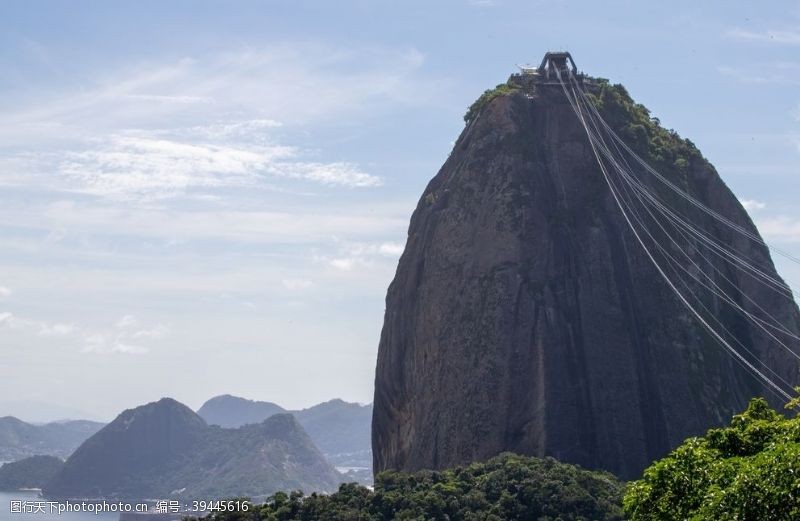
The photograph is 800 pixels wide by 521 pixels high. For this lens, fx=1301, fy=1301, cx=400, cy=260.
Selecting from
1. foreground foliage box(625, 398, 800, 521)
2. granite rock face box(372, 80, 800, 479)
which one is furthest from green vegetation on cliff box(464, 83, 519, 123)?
foreground foliage box(625, 398, 800, 521)

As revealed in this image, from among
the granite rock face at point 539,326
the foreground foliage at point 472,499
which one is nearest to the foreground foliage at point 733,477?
the foreground foliage at point 472,499

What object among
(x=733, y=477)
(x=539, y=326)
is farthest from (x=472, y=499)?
(x=733, y=477)

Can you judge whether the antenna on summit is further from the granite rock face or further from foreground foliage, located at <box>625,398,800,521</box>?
foreground foliage, located at <box>625,398,800,521</box>

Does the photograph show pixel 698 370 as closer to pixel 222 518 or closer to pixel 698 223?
pixel 698 223

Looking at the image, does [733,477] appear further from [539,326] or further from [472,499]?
[539,326]

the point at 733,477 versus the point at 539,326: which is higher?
the point at 539,326

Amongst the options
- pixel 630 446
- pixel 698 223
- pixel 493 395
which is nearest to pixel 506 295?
pixel 493 395

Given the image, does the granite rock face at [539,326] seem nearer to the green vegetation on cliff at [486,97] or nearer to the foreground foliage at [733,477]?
the green vegetation on cliff at [486,97]
